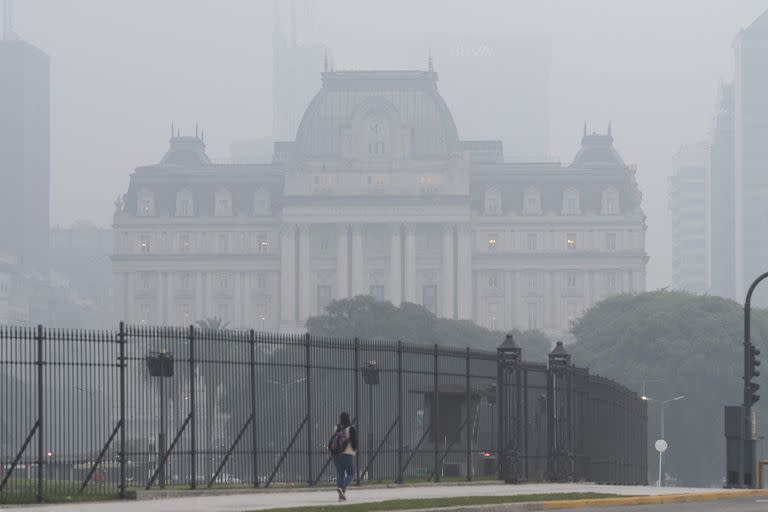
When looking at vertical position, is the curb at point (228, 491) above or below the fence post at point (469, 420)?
below

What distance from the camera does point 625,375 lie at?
174875 millimetres

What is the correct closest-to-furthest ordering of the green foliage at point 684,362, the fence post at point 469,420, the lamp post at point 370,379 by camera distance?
the lamp post at point 370,379 < the fence post at point 469,420 < the green foliage at point 684,362

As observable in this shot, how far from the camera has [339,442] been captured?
147 feet

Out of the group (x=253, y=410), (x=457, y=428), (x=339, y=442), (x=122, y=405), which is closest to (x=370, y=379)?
(x=253, y=410)

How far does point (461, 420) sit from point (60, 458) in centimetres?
1452

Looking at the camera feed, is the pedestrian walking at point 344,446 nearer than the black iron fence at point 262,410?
No

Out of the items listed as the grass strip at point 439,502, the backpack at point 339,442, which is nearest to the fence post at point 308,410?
the backpack at point 339,442

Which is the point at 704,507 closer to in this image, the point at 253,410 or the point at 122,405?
the point at 253,410

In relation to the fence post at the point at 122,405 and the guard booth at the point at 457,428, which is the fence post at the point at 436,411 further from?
the fence post at the point at 122,405

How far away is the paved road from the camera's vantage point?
1692 inches

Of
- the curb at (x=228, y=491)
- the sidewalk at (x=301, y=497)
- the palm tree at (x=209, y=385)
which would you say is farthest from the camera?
the palm tree at (x=209, y=385)

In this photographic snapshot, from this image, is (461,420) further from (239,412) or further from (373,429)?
(239,412)

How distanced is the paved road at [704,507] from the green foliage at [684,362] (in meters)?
110

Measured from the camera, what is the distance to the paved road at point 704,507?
141 feet
